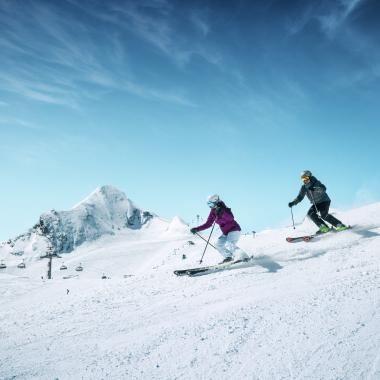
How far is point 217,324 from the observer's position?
20.0 ft

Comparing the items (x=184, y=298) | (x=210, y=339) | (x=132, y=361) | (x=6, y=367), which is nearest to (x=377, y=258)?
(x=184, y=298)

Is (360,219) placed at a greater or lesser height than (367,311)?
greater

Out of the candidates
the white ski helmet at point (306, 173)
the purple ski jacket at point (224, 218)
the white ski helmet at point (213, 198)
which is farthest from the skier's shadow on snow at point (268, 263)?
the white ski helmet at point (306, 173)

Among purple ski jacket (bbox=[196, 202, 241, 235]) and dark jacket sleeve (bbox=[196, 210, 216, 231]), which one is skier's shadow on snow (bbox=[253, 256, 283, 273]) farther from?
dark jacket sleeve (bbox=[196, 210, 216, 231])

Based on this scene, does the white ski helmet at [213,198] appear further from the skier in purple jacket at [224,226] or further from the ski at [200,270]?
the ski at [200,270]

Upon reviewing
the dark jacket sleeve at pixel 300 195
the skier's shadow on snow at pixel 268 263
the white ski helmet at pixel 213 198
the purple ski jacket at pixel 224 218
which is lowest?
the skier's shadow on snow at pixel 268 263

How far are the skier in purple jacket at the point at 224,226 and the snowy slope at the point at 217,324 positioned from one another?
1.17 metres

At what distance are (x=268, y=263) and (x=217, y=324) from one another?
4339 millimetres

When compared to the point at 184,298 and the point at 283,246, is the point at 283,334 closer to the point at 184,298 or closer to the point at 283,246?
the point at 184,298

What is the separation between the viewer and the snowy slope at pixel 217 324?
4.76m

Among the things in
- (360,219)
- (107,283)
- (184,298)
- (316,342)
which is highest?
(360,219)

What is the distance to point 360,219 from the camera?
12.9 meters

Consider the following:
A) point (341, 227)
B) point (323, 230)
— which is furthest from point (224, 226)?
point (341, 227)

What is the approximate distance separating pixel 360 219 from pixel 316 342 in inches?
355
